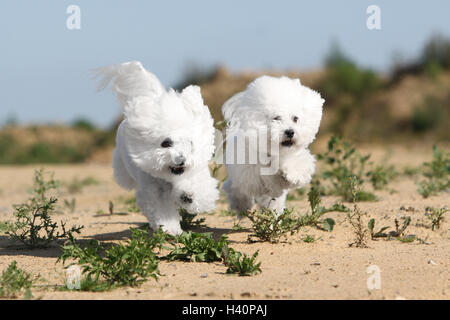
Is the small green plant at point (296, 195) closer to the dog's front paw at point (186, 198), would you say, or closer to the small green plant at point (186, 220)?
the small green plant at point (186, 220)

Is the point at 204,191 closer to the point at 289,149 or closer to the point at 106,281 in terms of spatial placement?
the point at 289,149

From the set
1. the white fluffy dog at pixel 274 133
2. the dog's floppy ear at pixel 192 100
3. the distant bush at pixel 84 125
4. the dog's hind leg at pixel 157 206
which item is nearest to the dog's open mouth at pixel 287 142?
the white fluffy dog at pixel 274 133

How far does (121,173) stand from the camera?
679 centimetres

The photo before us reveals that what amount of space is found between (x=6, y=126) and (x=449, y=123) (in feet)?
59.6

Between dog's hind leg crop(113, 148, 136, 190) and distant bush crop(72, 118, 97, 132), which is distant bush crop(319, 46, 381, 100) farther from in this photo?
dog's hind leg crop(113, 148, 136, 190)

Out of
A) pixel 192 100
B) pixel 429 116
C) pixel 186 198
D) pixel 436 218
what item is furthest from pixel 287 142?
pixel 429 116

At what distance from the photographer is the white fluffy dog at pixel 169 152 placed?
5.52 metres

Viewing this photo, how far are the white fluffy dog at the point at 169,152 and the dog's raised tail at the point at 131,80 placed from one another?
0.14m

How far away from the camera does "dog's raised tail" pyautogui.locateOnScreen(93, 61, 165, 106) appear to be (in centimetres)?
634

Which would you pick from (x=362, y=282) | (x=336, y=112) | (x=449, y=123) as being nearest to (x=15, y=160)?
(x=336, y=112)

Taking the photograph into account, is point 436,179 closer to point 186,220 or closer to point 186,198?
point 186,220

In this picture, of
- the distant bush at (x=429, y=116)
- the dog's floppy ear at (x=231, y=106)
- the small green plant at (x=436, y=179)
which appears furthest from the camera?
the distant bush at (x=429, y=116)

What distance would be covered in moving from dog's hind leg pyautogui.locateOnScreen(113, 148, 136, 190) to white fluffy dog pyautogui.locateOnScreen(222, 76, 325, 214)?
1090 millimetres

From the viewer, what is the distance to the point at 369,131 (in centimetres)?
2431
